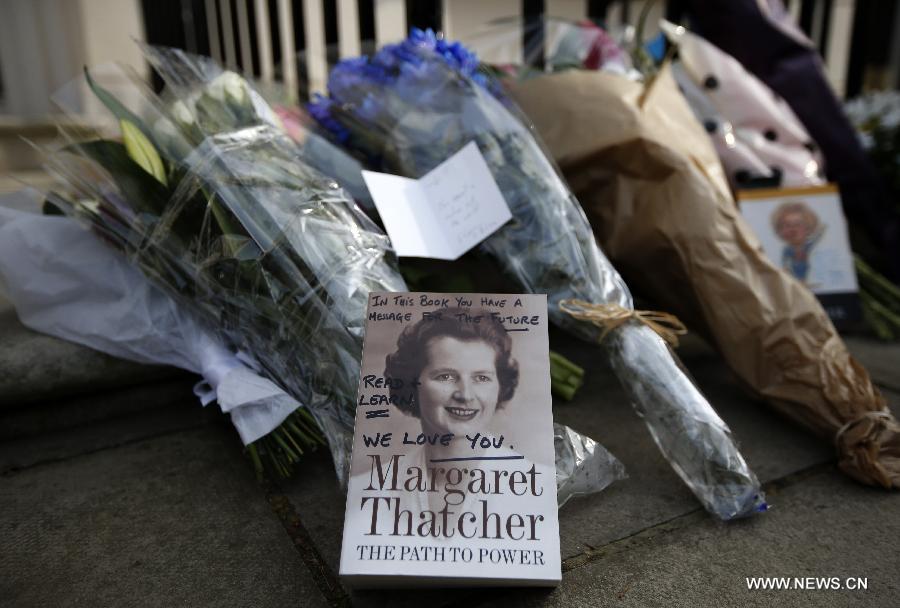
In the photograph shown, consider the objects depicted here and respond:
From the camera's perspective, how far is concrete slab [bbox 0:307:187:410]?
127cm

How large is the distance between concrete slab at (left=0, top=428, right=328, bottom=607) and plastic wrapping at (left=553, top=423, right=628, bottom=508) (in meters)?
0.40

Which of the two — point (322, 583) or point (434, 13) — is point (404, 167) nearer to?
point (322, 583)

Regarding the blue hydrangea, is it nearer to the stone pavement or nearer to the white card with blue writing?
the white card with blue writing

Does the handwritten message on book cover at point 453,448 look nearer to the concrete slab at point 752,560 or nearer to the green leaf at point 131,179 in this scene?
the concrete slab at point 752,560

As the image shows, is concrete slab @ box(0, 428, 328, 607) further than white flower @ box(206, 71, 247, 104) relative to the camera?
No

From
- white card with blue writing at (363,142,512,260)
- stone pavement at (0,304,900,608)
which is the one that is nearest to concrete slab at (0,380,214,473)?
stone pavement at (0,304,900,608)

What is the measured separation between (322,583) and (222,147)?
790mm

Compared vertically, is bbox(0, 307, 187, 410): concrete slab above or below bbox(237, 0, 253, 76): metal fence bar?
below

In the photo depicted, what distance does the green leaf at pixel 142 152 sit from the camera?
1.19 meters

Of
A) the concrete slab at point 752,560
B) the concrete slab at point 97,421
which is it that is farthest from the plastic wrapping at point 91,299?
the concrete slab at point 752,560

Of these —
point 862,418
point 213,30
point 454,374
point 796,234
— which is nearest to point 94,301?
point 454,374

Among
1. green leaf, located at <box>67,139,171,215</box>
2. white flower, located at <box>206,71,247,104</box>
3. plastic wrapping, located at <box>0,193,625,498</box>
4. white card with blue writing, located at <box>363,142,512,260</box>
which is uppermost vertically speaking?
white flower, located at <box>206,71,247,104</box>

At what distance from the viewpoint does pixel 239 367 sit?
3.94 feet

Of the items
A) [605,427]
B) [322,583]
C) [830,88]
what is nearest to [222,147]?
[322,583]
